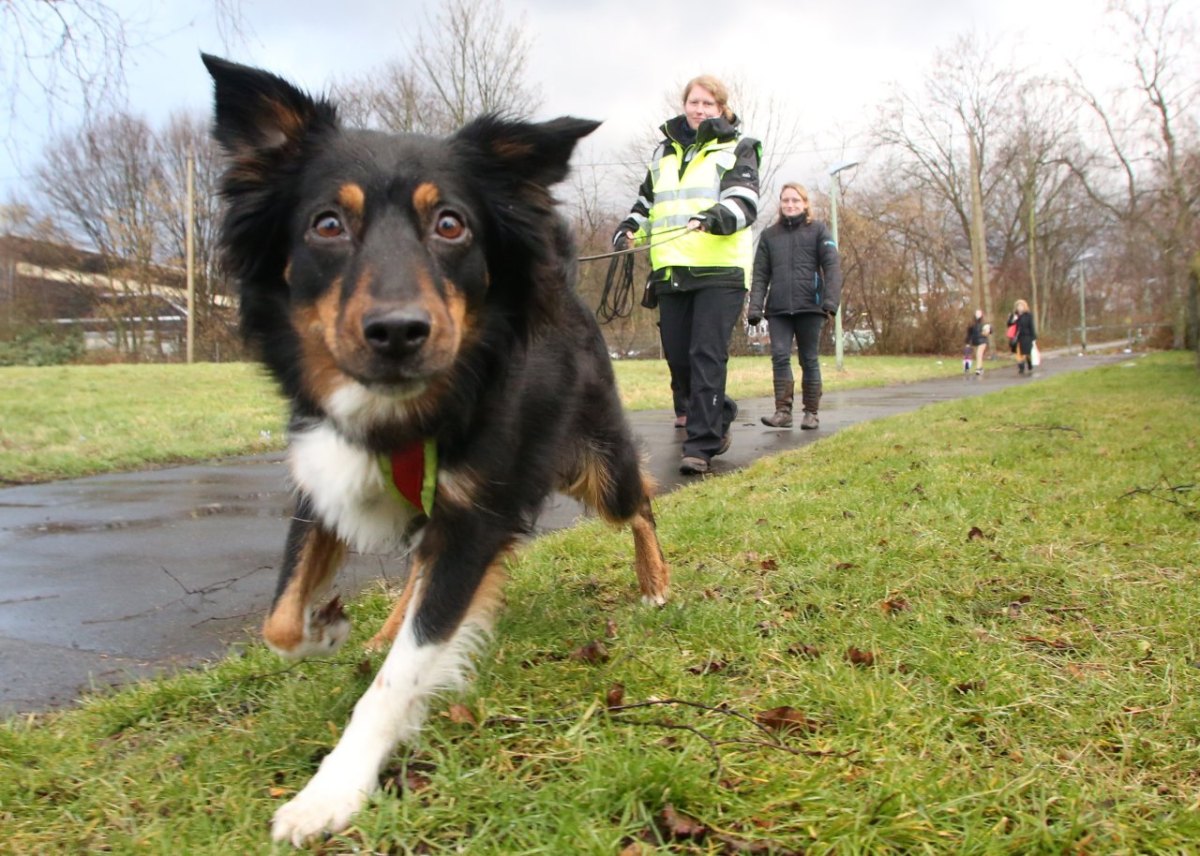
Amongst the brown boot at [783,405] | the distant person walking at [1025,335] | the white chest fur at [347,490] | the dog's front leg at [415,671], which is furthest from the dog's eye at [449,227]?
the distant person walking at [1025,335]

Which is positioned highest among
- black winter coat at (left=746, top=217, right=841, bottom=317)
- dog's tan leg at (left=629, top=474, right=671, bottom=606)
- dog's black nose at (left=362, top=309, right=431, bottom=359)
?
black winter coat at (left=746, top=217, right=841, bottom=317)

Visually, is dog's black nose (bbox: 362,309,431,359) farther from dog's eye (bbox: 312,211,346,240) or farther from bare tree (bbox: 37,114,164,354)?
bare tree (bbox: 37,114,164,354)

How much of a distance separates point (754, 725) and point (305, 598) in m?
1.36

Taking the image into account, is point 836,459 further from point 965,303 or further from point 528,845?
point 965,303

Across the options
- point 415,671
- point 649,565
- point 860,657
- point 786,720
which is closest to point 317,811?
point 415,671

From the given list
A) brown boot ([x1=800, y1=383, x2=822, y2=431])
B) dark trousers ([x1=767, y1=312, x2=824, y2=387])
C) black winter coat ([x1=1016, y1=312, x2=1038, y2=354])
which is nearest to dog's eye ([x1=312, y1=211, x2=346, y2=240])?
dark trousers ([x1=767, y1=312, x2=824, y2=387])

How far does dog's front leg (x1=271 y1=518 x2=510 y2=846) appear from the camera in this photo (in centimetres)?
192

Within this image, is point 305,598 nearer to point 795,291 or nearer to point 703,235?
point 703,235

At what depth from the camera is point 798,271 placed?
30.9ft

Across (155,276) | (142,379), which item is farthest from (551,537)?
(155,276)

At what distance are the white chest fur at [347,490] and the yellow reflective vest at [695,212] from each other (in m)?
4.23

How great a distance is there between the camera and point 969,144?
36844 mm

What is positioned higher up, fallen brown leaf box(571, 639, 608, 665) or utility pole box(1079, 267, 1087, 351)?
utility pole box(1079, 267, 1087, 351)

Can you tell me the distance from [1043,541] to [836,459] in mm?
2779
